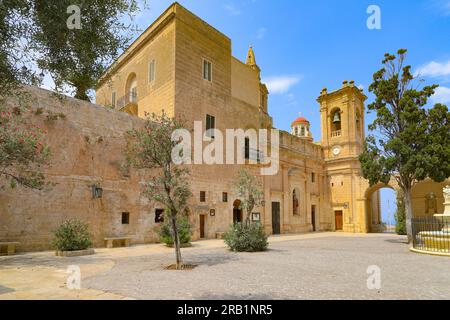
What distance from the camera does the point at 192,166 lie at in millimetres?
20656

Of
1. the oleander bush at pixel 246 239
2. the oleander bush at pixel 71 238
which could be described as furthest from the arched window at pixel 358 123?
the oleander bush at pixel 71 238

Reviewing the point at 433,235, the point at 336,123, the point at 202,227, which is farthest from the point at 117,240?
the point at 336,123

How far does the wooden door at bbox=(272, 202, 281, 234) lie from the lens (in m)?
27.5

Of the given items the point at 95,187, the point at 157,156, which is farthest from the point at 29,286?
the point at 95,187

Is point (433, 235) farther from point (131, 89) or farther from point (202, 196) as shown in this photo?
point (131, 89)

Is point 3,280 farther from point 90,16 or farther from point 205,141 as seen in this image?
point 205,141

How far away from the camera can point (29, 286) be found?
6641 mm

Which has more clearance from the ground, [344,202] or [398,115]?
[398,115]

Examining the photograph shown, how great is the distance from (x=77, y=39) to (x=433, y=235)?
14375 mm

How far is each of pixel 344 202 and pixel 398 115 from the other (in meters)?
16.3

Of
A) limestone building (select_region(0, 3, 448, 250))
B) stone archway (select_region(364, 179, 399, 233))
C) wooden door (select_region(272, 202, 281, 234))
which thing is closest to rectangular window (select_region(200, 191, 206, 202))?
limestone building (select_region(0, 3, 448, 250))

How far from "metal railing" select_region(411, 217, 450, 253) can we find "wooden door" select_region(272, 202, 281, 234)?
43.3ft

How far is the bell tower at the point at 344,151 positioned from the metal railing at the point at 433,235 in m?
16.5

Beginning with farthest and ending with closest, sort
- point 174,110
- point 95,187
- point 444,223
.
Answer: point 174,110 < point 95,187 < point 444,223
